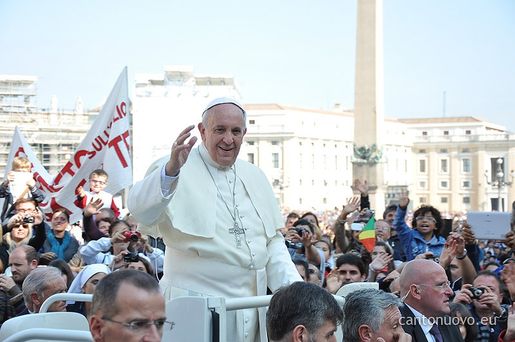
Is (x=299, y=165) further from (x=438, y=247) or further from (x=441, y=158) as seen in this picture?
(x=438, y=247)

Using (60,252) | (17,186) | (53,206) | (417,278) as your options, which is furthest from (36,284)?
(53,206)

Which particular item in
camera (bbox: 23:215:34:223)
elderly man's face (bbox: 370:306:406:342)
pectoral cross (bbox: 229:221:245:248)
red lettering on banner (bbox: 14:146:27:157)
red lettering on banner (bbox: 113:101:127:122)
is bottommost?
elderly man's face (bbox: 370:306:406:342)

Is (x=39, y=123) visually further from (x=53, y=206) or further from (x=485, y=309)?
(x=485, y=309)

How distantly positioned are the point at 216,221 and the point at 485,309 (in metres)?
2.18

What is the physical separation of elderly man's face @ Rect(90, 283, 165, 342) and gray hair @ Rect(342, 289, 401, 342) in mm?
1376

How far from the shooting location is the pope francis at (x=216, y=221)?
4465 mm

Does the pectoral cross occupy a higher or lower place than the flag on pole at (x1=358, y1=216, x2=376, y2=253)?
higher

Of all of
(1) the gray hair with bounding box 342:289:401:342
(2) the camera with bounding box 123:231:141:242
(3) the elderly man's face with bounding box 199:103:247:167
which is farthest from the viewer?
(2) the camera with bounding box 123:231:141:242

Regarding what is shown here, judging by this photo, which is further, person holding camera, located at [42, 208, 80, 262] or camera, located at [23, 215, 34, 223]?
person holding camera, located at [42, 208, 80, 262]

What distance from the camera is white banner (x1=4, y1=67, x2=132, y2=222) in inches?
460

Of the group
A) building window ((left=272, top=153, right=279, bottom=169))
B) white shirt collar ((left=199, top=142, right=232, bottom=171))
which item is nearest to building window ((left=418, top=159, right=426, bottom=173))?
building window ((left=272, top=153, right=279, bottom=169))

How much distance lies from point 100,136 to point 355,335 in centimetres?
844

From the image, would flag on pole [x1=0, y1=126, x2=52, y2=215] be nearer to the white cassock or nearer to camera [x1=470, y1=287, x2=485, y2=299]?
camera [x1=470, y1=287, x2=485, y2=299]

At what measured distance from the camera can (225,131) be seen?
4.66 meters
